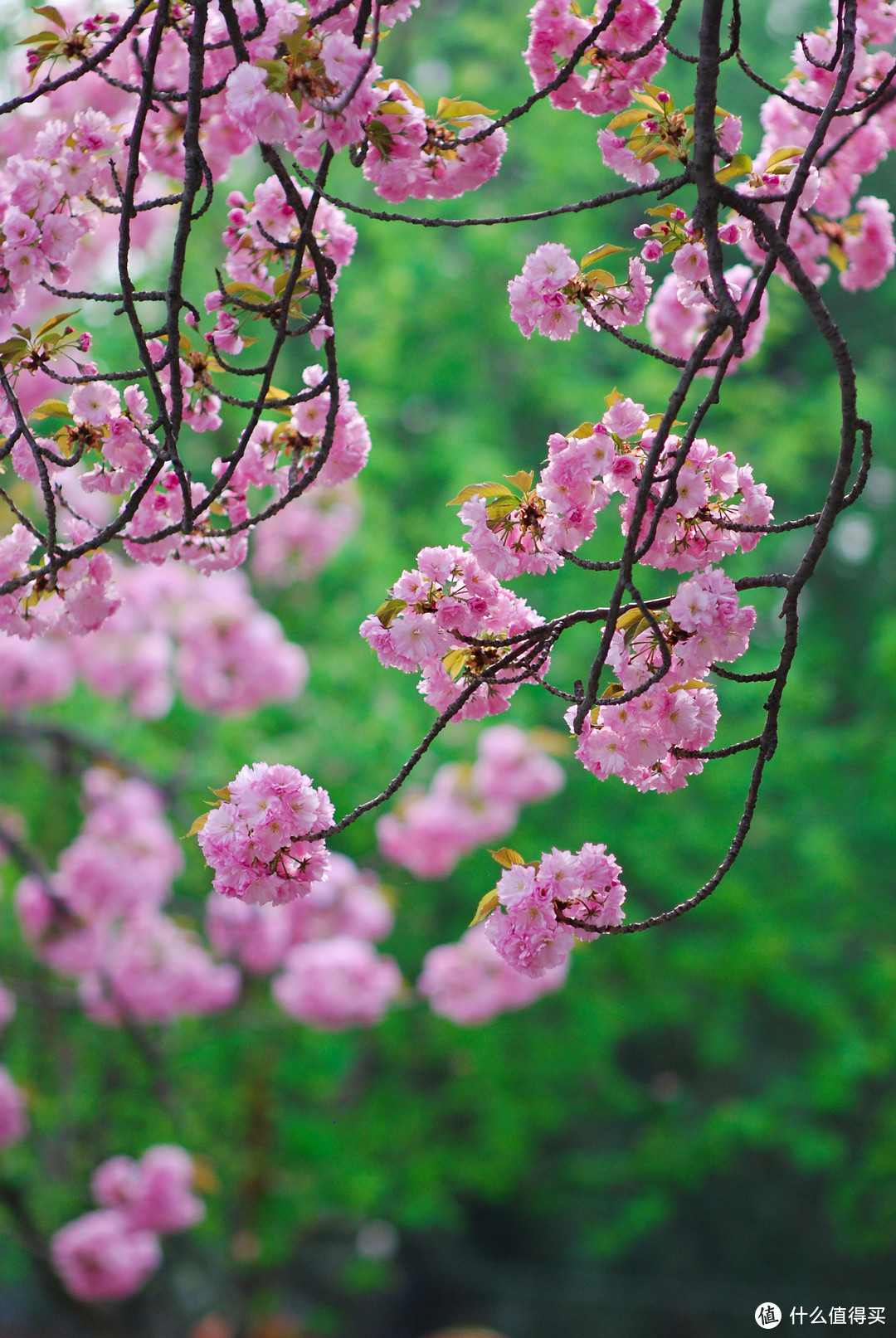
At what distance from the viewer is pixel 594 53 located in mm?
1238

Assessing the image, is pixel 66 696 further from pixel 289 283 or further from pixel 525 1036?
pixel 289 283

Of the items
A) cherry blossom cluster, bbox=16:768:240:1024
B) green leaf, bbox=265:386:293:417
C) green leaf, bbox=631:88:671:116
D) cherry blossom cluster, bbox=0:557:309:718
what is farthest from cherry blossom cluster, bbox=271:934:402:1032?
green leaf, bbox=631:88:671:116

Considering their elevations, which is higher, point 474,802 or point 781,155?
point 474,802

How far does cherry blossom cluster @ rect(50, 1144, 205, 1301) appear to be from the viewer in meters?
3.61

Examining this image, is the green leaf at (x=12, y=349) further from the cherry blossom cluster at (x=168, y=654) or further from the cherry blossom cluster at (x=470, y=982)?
the cherry blossom cluster at (x=470, y=982)

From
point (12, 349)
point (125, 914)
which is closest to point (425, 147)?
→ point (12, 349)

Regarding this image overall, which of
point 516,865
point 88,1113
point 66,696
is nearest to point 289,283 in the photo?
point 516,865

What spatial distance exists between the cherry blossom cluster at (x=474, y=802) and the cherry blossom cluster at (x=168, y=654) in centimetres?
64

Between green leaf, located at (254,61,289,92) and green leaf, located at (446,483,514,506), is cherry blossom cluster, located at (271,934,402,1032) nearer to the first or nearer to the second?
green leaf, located at (446,483,514,506)

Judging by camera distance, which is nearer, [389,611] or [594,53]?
[389,611]

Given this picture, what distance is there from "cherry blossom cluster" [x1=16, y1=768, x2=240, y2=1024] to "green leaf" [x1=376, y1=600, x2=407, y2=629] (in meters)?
2.44

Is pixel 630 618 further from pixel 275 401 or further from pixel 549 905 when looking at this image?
pixel 275 401

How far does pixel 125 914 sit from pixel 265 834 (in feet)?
9.74

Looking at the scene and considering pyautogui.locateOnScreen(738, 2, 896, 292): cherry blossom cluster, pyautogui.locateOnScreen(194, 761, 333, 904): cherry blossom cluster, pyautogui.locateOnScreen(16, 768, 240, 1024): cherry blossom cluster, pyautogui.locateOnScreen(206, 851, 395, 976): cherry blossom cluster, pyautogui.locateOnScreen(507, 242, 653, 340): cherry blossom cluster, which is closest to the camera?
pyautogui.locateOnScreen(194, 761, 333, 904): cherry blossom cluster
